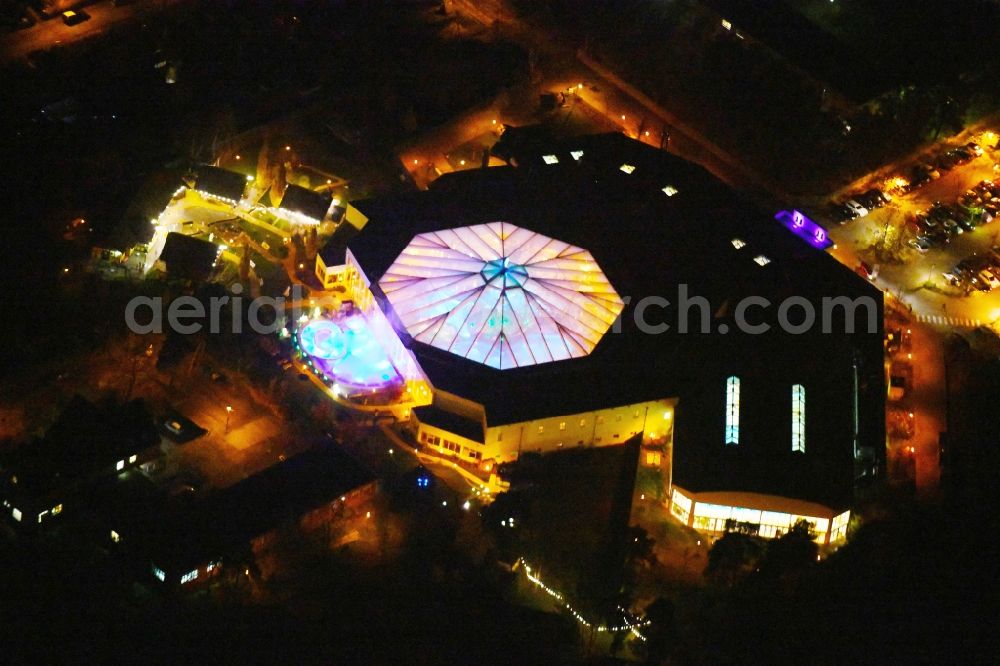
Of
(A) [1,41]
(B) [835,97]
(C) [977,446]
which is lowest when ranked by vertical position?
(C) [977,446]

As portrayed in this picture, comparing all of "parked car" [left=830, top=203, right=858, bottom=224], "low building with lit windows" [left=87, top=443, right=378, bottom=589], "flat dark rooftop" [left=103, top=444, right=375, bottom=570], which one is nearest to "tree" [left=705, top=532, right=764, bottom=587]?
"low building with lit windows" [left=87, top=443, right=378, bottom=589]

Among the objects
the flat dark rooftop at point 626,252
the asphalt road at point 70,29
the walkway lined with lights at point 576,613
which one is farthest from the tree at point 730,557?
the asphalt road at point 70,29

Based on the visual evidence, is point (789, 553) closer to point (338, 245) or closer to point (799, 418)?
point (799, 418)

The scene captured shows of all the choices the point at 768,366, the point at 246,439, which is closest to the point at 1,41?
the point at 246,439

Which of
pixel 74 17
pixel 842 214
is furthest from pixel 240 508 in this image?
pixel 74 17

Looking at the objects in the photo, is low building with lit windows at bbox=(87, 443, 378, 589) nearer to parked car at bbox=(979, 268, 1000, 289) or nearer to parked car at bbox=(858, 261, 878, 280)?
parked car at bbox=(858, 261, 878, 280)

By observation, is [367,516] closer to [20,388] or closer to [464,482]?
[464,482]
